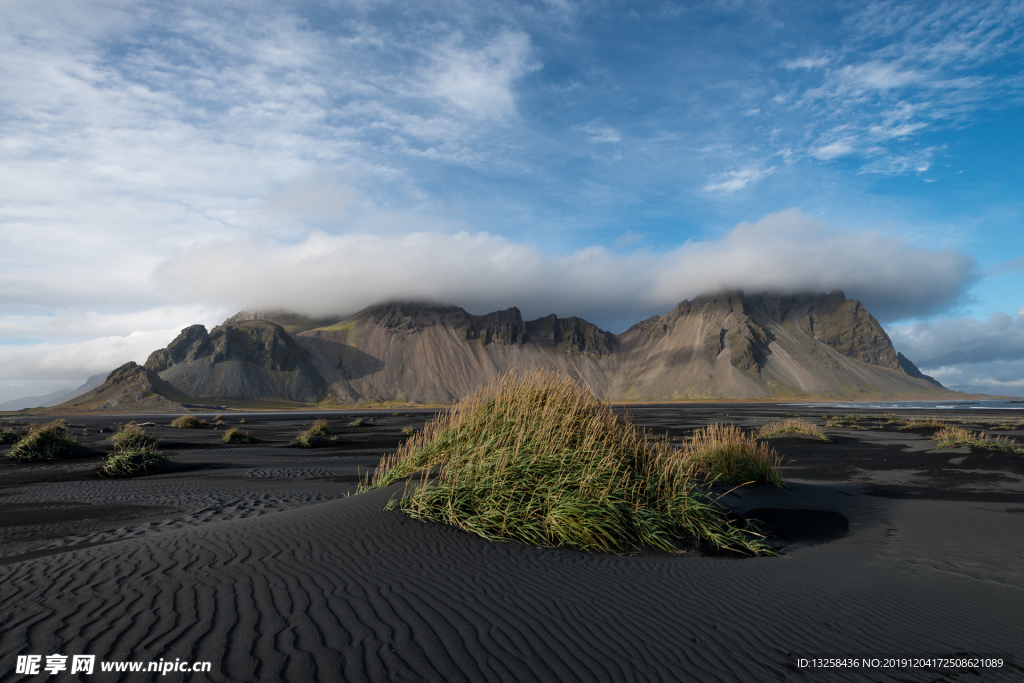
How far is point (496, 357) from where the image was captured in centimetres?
15188

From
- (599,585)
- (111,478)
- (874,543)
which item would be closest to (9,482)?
(111,478)

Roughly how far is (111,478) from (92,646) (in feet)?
44.6

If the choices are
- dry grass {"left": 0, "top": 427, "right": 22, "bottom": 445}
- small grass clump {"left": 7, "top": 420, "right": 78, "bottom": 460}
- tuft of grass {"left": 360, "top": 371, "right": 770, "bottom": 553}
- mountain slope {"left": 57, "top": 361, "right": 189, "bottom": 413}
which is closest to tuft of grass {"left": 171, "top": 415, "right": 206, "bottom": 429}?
dry grass {"left": 0, "top": 427, "right": 22, "bottom": 445}

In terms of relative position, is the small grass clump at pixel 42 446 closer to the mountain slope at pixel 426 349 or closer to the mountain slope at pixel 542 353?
the mountain slope at pixel 542 353

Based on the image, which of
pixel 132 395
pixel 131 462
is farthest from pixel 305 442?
pixel 132 395

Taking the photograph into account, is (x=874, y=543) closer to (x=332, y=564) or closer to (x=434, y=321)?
(x=332, y=564)

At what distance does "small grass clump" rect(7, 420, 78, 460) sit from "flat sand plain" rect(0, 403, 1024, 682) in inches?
453

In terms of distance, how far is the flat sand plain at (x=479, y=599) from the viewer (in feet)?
11.1

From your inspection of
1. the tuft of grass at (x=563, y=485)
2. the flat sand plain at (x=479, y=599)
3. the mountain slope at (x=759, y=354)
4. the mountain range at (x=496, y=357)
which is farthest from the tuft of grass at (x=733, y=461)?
the mountain slope at (x=759, y=354)

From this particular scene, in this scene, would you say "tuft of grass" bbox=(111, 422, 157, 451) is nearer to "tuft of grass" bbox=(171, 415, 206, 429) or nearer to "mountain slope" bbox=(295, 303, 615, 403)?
"tuft of grass" bbox=(171, 415, 206, 429)

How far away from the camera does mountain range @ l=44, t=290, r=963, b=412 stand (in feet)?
363

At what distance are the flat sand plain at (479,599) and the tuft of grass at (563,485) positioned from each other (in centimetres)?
39

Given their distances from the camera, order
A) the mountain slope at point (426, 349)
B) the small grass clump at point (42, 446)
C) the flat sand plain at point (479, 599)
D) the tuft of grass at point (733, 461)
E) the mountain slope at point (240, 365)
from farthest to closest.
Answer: the mountain slope at point (426, 349), the mountain slope at point (240, 365), the small grass clump at point (42, 446), the tuft of grass at point (733, 461), the flat sand plain at point (479, 599)

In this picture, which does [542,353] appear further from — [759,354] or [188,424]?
[188,424]
